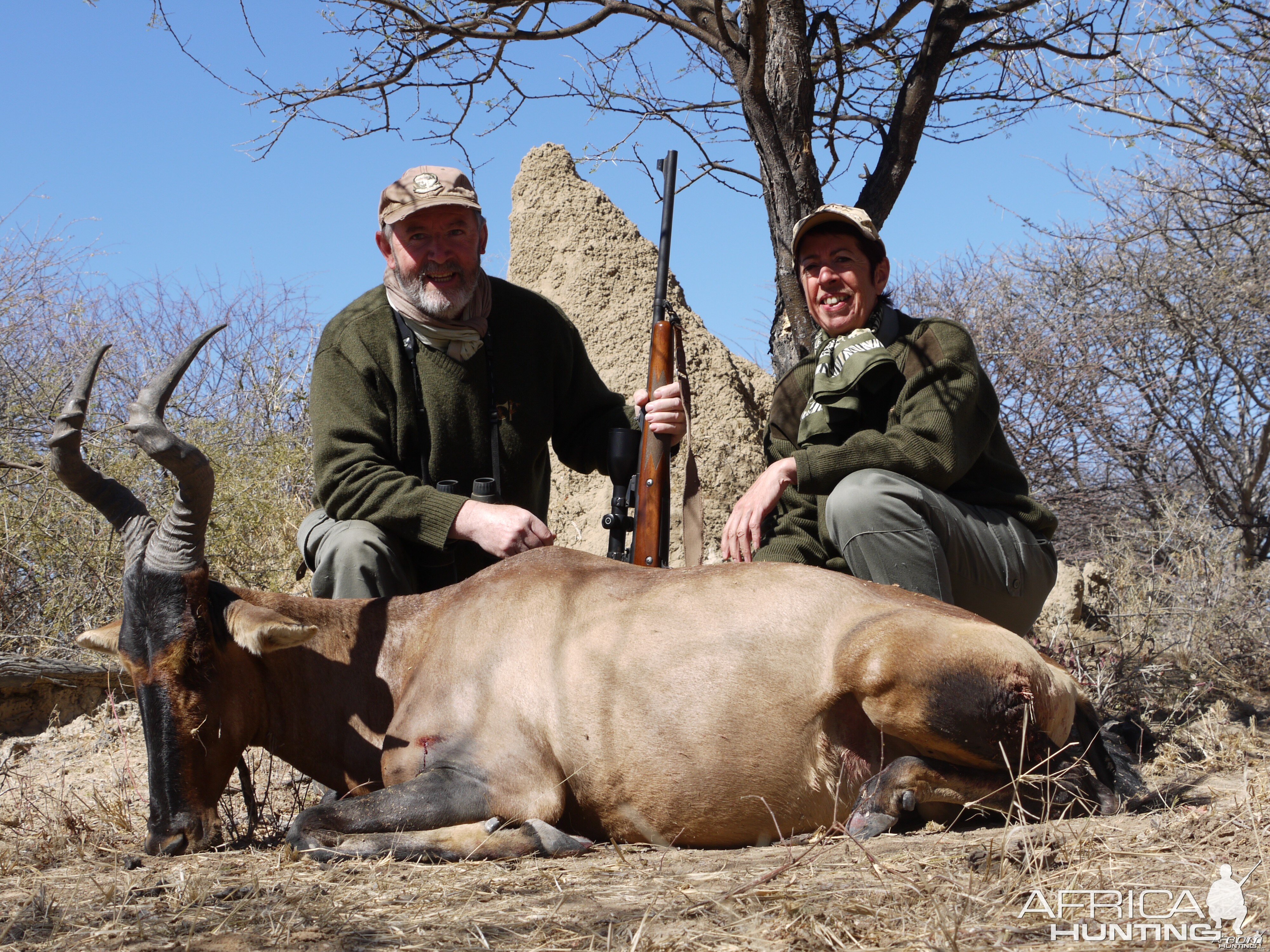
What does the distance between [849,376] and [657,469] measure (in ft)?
3.12

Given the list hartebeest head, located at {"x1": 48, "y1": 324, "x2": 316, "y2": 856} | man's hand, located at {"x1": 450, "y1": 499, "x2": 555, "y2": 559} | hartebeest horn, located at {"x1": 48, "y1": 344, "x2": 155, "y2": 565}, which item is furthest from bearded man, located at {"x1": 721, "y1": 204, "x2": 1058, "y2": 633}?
hartebeest horn, located at {"x1": 48, "y1": 344, "x2": 155, "y2": 565}

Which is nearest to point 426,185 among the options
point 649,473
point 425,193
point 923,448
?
point 425,193

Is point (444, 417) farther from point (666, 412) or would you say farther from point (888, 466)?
point (888, 466)

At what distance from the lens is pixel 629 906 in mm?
2668

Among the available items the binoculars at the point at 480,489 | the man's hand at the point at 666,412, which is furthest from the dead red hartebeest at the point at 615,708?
the man's hand at the point at 666,412

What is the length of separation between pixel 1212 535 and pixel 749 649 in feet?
21.3

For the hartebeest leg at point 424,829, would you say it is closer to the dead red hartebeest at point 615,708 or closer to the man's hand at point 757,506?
the dead red hartebeest at point 615,708

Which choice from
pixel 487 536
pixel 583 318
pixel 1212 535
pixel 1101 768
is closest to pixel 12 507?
pixel 583 318

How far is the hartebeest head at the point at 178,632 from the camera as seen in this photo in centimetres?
353

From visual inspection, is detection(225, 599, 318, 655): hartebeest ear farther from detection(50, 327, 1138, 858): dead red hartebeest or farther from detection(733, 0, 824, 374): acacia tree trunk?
detection(733, 0, 824, 374): acacia tree trunk

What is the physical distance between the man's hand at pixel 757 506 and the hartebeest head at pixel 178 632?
179 cm

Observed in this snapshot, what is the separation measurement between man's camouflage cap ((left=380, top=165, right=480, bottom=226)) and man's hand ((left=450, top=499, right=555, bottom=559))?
4.76ft

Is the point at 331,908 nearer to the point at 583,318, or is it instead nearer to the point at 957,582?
the point at 957,582

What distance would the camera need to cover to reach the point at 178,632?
11.8 feet
